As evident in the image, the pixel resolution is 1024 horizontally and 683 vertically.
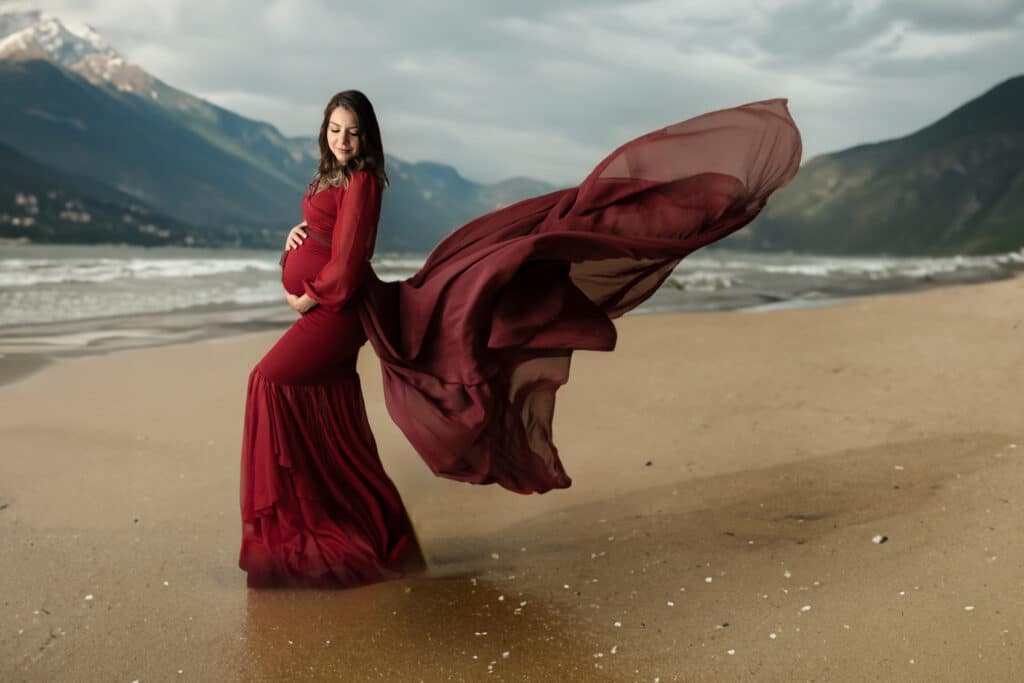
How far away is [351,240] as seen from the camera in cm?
336

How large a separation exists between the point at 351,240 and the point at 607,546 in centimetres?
191

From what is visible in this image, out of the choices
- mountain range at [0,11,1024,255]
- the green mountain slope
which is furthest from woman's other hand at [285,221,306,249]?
the green mountain slope

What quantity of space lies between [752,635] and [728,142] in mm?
1889

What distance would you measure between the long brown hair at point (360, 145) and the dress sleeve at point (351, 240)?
0.16 ft

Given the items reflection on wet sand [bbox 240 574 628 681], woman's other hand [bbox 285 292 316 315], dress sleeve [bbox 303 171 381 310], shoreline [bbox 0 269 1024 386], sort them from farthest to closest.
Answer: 1. shoreline [bbox 0 269 1024 386]
2. woman's other hand [bbox 285 292 316 315]
3. dress sleeve [bbox 303 171 381 310]
4. reflection on wet sand [bbox 240 574 628 681]

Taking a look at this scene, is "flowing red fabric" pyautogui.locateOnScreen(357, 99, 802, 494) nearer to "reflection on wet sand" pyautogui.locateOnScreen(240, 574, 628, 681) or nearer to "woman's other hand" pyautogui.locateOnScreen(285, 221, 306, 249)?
"woman's other hand" pyautogui.locateOnScreen(285, 221, 306, 249)

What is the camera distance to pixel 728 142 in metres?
3.41

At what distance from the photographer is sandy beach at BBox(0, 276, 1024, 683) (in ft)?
9.66

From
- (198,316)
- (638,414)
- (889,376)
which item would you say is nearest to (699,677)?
(638,414)

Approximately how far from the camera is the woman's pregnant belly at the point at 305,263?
357 centimetres

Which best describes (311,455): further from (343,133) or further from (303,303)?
(343,133)

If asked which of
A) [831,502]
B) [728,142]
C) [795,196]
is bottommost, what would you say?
[831,502]

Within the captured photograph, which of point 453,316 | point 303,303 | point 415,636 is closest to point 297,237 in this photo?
point 303,303

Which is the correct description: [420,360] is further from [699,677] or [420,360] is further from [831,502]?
[831,502]
